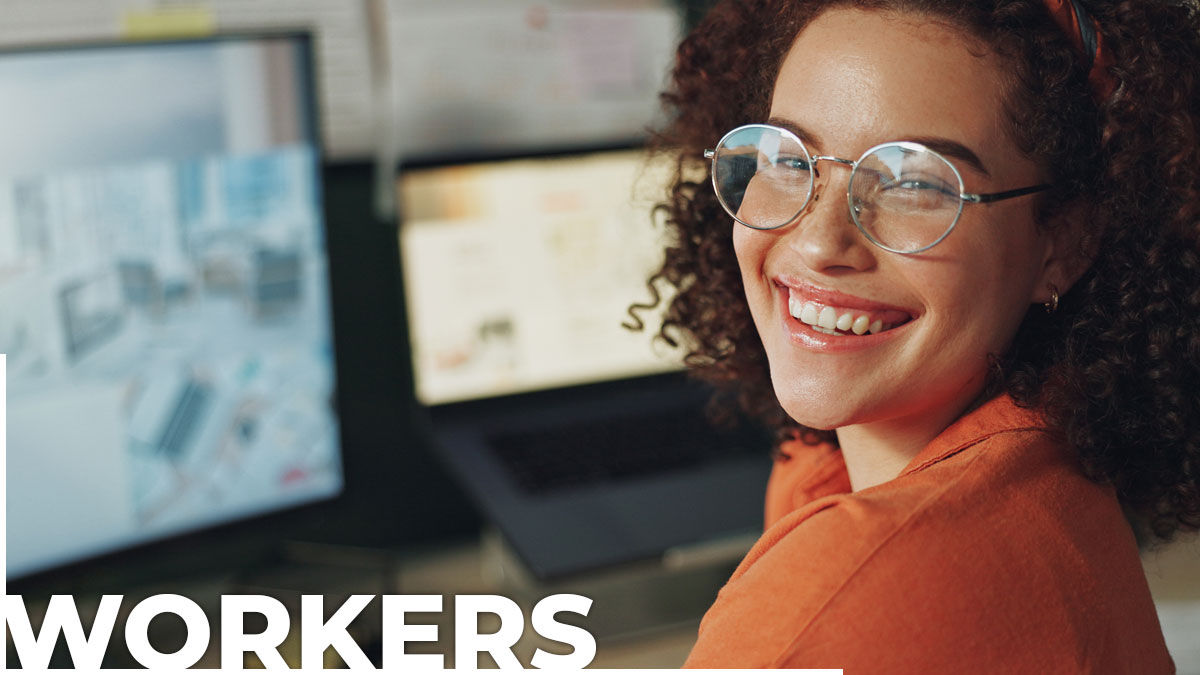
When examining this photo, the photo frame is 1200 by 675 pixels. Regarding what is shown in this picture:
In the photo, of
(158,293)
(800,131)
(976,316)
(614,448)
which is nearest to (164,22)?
(158,293)

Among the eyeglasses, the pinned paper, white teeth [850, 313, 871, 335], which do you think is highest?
the pinned paper

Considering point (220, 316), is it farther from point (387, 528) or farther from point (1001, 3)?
point (1001, 3)

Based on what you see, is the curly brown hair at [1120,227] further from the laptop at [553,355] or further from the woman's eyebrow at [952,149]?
the laptop at [553,355]

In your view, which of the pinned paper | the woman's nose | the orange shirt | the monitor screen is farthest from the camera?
the pinned paper

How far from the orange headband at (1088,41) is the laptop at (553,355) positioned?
637 mm

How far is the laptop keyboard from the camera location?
1.29 metres

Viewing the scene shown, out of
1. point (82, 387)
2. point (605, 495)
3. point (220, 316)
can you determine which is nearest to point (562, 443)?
point (605, 495)

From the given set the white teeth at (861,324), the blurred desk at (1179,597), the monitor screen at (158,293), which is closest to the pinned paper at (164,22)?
the monitor screen at (158,293)

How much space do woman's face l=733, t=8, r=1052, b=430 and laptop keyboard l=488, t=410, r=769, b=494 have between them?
584 millimetres

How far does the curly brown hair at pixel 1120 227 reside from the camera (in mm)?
646

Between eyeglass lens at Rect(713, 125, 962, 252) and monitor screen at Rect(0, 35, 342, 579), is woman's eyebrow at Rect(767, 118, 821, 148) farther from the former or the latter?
monitor screen at Rect(0, 35, 342, 579)

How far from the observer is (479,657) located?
1.14 metres

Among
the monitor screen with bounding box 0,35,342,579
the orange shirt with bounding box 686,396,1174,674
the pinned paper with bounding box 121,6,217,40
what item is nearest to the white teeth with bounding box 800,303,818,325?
the orange shirt with bounding box 686,396,1174,674

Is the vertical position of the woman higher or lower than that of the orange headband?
lower
